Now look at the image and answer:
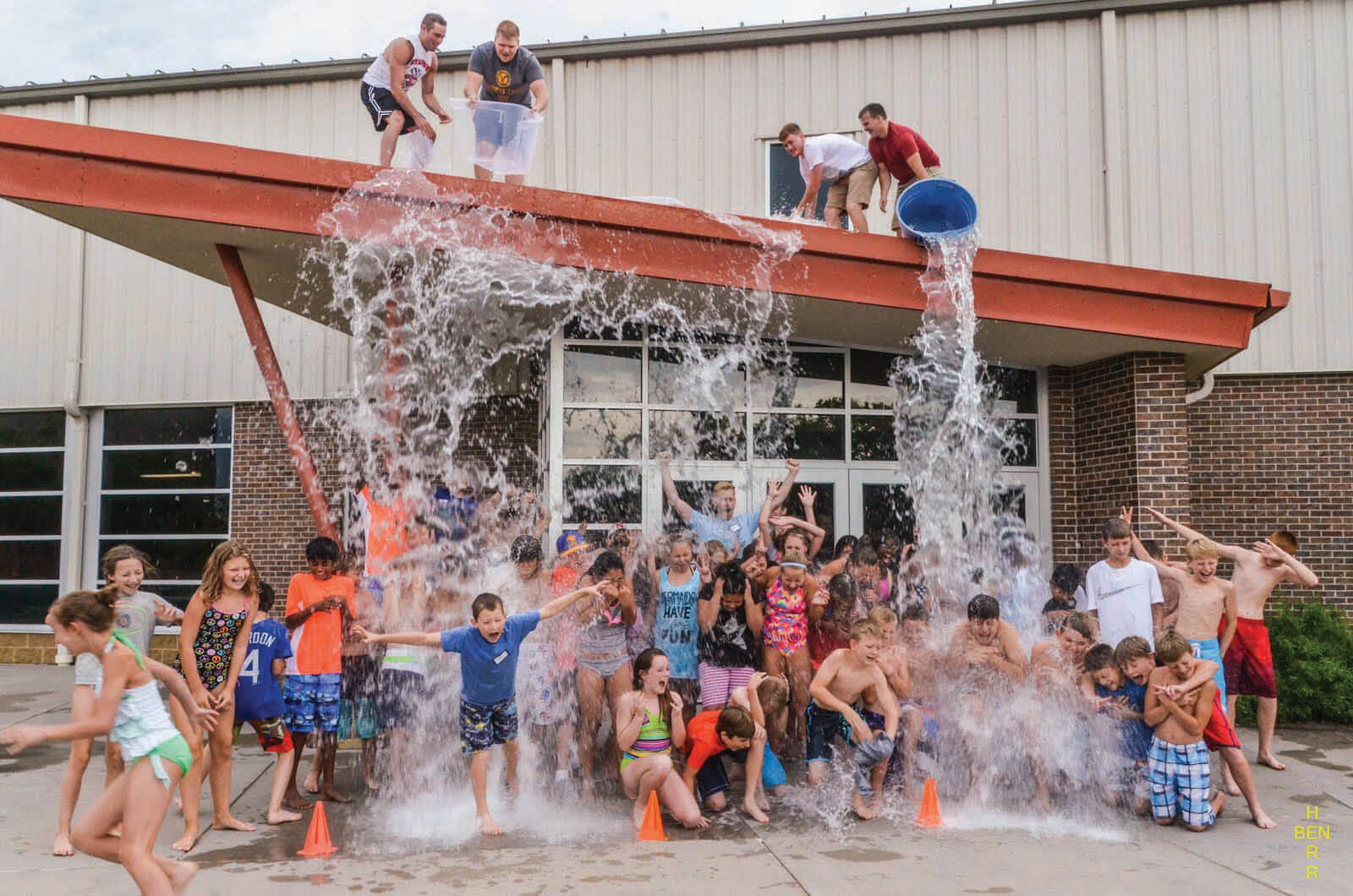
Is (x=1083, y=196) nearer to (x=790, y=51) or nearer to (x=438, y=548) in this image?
(x=790, y=51)

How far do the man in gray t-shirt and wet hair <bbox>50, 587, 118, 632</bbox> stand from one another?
5.06 metres

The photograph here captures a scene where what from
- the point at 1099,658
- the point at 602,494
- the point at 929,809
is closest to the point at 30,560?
the point at 602,494

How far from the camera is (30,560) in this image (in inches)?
529

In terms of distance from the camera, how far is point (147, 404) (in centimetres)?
1323

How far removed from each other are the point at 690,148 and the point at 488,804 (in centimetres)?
928

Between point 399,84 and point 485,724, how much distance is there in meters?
5.36

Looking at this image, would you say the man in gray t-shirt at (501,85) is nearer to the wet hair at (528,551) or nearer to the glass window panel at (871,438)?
the wet hair at (528,551)

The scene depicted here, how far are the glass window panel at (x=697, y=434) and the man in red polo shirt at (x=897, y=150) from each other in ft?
7.87

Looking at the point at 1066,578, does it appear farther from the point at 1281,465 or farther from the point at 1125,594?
the point at 1281,465

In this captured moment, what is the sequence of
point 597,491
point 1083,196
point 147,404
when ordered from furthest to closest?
point 147,404
point 1083,196
point 597,491

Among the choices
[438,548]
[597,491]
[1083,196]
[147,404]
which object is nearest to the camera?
[438,548]

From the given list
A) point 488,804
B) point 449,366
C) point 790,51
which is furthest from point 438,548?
point 790,51

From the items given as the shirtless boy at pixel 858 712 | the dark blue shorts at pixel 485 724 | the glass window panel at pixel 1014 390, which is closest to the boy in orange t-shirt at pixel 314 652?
the dark blue shorts at pixel 485 724

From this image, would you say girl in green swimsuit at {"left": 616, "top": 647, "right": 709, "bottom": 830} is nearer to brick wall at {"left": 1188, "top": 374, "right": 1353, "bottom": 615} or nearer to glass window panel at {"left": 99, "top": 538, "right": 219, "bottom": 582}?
brick wall at {"left": 1188, "top": 374, "right": 1353, "bottom": 615}
